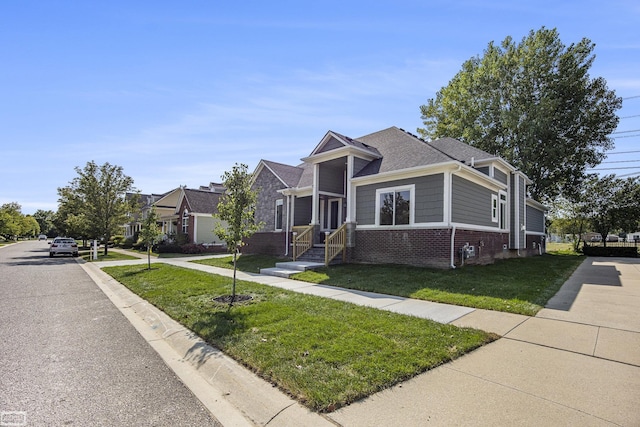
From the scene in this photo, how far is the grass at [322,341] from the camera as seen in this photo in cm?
351

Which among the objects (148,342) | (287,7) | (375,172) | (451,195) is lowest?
(148,342)

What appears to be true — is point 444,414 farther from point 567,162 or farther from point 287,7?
point 567,162

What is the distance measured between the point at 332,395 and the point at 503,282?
8.32 metres

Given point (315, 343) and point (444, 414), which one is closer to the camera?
point (444, 414)

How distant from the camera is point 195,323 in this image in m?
5.80

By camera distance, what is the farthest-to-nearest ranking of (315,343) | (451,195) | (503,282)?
(451,195) → (503,282) → (315,343)

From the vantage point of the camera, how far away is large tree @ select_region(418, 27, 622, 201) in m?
25.0

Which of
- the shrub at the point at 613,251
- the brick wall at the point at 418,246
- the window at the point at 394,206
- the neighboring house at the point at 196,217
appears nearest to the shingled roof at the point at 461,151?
the brick wall at the point at 418,246

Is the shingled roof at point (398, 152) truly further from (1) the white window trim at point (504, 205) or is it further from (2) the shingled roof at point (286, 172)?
(1) the white window trim at point (504, 205)

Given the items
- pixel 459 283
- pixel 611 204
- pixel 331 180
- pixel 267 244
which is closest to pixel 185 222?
pixel 267 244

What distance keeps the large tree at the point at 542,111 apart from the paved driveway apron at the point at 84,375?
27827mm

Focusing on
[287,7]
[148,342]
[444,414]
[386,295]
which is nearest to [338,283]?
[386,295]

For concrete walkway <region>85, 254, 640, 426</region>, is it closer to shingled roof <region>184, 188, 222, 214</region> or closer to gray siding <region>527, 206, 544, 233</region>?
gray siding <region>527, 206, 544, 233</region>

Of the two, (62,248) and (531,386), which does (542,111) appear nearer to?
(531,386)
